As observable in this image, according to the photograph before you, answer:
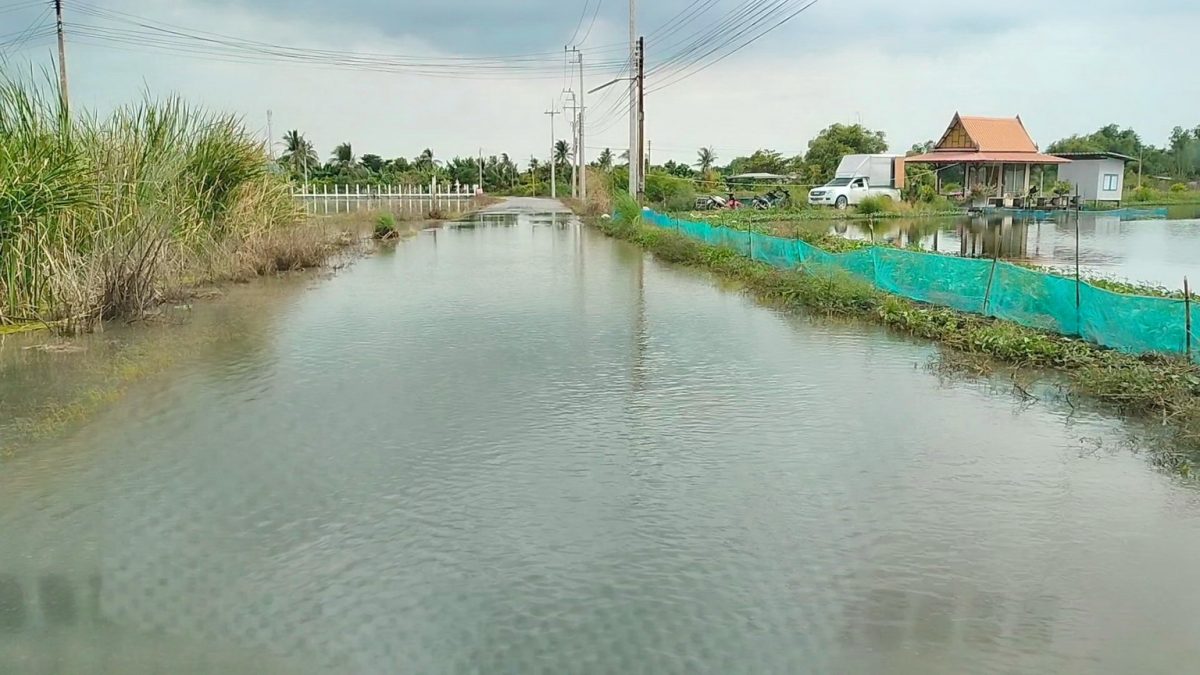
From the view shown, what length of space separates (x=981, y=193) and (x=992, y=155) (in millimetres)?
2266

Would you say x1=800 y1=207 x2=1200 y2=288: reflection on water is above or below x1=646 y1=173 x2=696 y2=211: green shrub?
below

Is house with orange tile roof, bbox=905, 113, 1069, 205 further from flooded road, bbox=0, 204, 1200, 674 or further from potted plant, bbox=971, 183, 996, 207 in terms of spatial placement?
flooded road, bbox=0, 204, 1200, 674

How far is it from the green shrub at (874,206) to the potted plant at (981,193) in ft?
21.3

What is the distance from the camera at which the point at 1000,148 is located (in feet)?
157

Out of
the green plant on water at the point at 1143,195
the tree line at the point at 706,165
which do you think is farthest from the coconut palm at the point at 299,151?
the green plant on water at the point at 1143,195

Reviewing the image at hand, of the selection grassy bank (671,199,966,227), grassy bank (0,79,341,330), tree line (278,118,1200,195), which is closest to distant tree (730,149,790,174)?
tree line (278,118,1200,195)

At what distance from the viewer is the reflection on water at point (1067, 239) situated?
60.3 feet

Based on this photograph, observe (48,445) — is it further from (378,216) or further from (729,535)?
(378,216)

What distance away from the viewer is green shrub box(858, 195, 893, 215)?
134ft

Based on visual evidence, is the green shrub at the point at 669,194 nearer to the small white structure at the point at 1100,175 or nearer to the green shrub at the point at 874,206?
the green shrub at the point at 874,206

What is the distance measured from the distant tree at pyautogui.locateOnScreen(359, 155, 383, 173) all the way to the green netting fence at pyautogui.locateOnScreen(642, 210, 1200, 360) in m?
74.0

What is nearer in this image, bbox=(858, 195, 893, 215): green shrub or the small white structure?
bbox=(858, 195, 893, 215): green shrub

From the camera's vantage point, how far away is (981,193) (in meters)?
45.9

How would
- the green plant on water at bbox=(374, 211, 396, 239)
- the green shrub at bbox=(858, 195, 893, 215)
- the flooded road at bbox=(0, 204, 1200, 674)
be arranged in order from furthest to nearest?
the green shrub at bbox=(858, 195, 893, 215), the green plant on water at bbox=(374, 211, 396, 239), the flooded road at bbox=(0, 204, 1200, 674)
